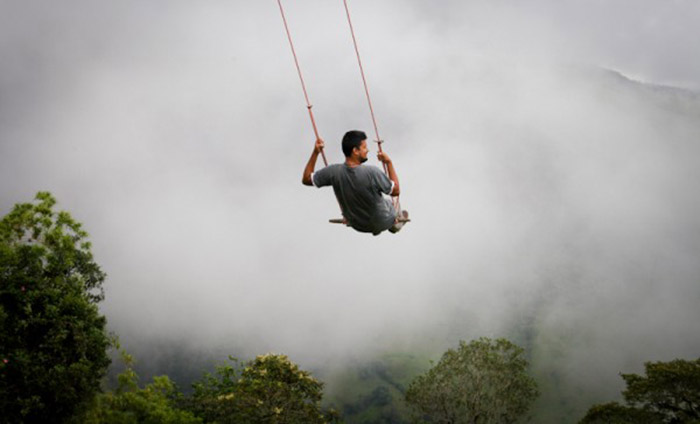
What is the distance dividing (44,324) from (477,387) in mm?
20377

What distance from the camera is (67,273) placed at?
2223cm

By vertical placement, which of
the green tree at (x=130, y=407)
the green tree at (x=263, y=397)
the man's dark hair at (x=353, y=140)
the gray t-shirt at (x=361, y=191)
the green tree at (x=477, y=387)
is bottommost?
the gray t-shirt at (x=361, y=191)

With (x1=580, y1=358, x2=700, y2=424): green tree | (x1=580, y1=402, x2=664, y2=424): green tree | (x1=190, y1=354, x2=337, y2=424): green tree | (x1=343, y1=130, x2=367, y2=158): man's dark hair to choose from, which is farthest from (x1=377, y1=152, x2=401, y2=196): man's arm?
(x1=580, y1=358, x2=700, y2=424): green tree

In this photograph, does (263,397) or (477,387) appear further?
(477,387)

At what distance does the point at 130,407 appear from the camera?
66.1ft

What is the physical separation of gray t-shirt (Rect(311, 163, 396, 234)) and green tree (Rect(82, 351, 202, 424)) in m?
13.5

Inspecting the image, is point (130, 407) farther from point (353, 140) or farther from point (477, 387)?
point (477, 387)

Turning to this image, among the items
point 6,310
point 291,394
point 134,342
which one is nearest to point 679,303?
point 134,342

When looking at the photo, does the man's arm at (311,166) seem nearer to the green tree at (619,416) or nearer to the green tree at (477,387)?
the green tree at (477,387)

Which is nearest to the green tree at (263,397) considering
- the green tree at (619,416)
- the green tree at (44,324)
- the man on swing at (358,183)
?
the green tree at (44,324)

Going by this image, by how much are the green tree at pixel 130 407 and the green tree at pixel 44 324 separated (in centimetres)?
90

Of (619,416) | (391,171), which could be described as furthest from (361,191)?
(619,416)

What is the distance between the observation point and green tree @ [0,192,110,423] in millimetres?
19766

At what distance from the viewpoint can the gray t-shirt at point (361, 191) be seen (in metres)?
7.74
